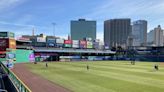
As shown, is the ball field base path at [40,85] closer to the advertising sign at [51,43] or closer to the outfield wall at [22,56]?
the outfield wall at [22,56]

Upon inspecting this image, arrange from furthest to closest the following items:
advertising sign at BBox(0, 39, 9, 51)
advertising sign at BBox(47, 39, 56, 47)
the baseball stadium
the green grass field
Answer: advertising sign at BBox(47, 39, 56, 47) → advertising sign at BBox(0, 39, 9, 51) → the baseball stadium → the green grass field

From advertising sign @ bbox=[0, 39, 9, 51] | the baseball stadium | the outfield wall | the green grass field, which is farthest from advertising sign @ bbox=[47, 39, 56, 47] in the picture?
the green grass field

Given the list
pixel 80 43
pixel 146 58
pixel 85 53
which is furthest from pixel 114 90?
pixel 80 43

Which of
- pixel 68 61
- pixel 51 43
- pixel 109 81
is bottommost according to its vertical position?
pixel 68 61

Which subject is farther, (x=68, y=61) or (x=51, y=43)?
(x=51, y=43)

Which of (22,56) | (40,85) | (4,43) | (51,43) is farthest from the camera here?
(51,43)

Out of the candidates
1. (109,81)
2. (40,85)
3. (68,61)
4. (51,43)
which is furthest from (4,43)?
(109,81)

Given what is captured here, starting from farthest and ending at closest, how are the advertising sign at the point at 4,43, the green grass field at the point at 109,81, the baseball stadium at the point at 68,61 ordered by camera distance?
the advertising sign at the point at 4,43 < the baseball stadium at the point at 68,61 < the green grass field at the point at 109,81

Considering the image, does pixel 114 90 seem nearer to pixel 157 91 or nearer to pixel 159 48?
pixel 157 91

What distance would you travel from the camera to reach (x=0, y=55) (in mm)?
94188

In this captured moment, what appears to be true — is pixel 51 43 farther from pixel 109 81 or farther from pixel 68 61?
pixel 109 81

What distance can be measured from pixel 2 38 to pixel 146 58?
260ft

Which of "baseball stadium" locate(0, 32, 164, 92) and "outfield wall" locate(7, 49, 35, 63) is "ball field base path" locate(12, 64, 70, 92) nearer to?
"baseball stadium" locate(0, 32, 164, 92)

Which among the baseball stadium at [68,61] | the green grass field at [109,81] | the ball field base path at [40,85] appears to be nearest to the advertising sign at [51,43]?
the baseball stadium at [68,61]
